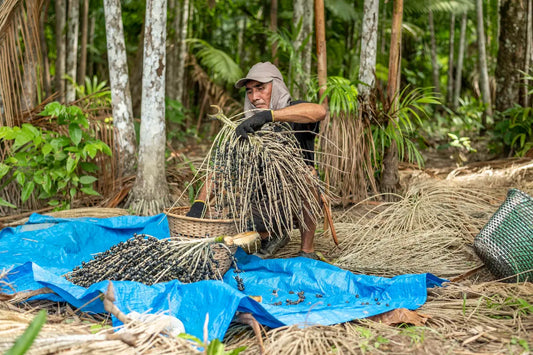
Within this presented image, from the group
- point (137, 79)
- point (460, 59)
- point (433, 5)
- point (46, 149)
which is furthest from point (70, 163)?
point (460, 59)

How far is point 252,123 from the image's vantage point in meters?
2.60

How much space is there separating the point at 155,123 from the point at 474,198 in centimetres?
249

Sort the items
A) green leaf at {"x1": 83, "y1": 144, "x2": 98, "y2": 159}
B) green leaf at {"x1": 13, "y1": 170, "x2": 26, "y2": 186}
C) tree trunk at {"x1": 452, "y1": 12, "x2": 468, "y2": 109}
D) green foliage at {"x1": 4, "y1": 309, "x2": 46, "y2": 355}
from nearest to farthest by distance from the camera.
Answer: green foliage at {"x1": 4, "y1": 309, "x2": 46, "y2": 355}, green leaf at {"x1": 13, "y1": 170, "x2": 26, "y2": 186}, green leaf at {"x1": 83, "y1": 144, "x2": 98, "y2": 159}, tree trunk at {"x1": 452, "y1": 12, "x2": 468, "y2": 109}

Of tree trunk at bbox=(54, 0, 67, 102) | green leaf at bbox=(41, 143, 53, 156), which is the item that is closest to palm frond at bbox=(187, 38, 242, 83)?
tree trunk at bbox=(54, 0, 67, 102)

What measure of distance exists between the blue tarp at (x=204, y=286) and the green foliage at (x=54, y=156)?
46 centimetres

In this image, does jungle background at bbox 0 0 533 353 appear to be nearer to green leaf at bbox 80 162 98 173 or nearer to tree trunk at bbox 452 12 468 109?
green leaf at bbox 80 162 98 173

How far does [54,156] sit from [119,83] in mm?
761

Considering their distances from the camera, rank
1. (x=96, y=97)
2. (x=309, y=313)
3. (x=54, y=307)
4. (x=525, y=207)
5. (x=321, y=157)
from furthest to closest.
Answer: (x=96, y=97) < (x=321, y=157) < (x=525, y=207) < (x=54, y=307) < (x=309, y=313)

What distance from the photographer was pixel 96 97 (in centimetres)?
435

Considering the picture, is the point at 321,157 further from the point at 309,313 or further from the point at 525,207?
the point at 309,313

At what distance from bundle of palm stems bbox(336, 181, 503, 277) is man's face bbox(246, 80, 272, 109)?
1053mm

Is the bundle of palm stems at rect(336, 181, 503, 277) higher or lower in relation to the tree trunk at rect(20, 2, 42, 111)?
lower

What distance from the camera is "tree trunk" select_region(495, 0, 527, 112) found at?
18.8 ft

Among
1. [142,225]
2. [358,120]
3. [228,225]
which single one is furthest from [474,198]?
[142,225]
